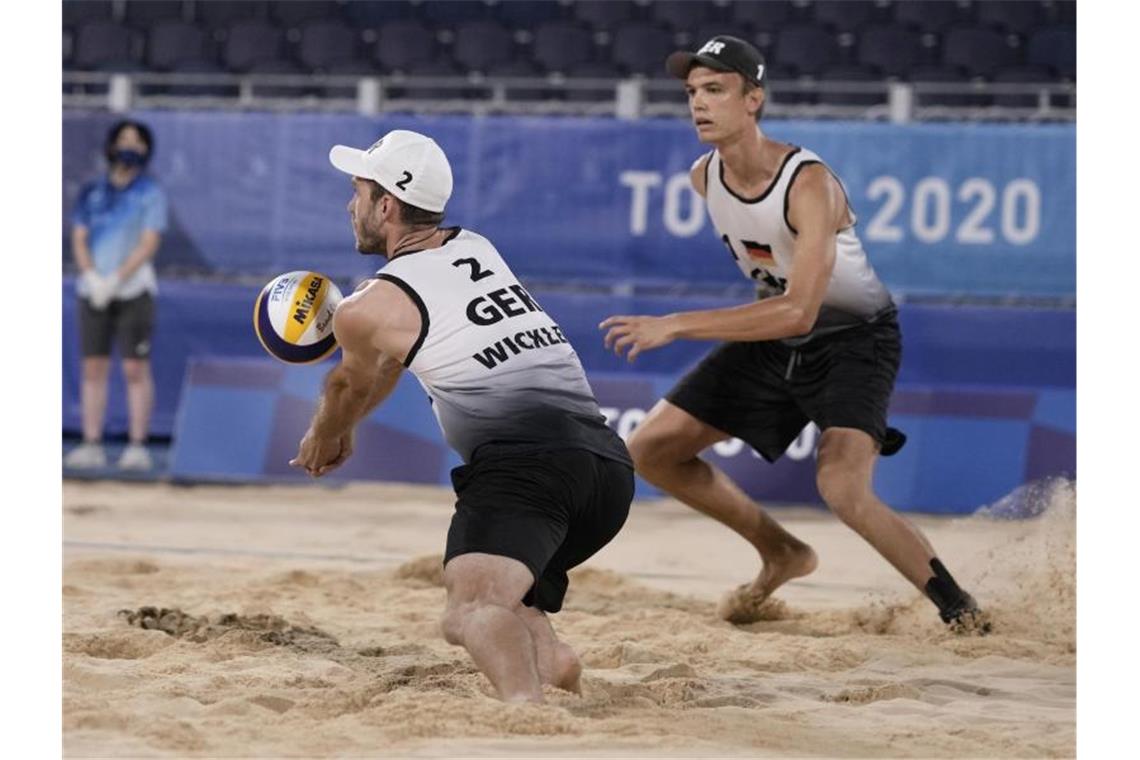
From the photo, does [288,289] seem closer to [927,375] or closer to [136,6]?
[927,375]

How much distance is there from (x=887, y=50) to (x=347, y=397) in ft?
33.3

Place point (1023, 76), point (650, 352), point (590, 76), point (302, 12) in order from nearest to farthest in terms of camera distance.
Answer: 1. point (650, 352)
2. point (1023, 76)
3. point (590, 76)
4. point (302, 12)

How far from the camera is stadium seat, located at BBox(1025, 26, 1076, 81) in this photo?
43.9 ft

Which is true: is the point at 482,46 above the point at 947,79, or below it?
above

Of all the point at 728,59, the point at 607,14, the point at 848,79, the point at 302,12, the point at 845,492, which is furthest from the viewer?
the point at 302,12

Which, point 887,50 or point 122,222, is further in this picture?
point 887,50

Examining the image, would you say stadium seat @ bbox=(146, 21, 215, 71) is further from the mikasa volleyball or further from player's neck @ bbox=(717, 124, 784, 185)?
the mikasa volleyball

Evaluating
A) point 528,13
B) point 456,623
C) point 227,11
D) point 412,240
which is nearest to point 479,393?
point 412,240

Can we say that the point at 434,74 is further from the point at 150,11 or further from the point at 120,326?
the point at 120,326

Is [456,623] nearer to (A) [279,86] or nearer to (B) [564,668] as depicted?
(B) [564,668]

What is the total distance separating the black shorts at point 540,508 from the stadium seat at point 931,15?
10.2m

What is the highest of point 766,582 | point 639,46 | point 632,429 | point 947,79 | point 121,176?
point 639,46

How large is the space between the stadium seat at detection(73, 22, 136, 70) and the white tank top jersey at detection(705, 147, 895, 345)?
998cm

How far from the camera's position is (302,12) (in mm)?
15555
